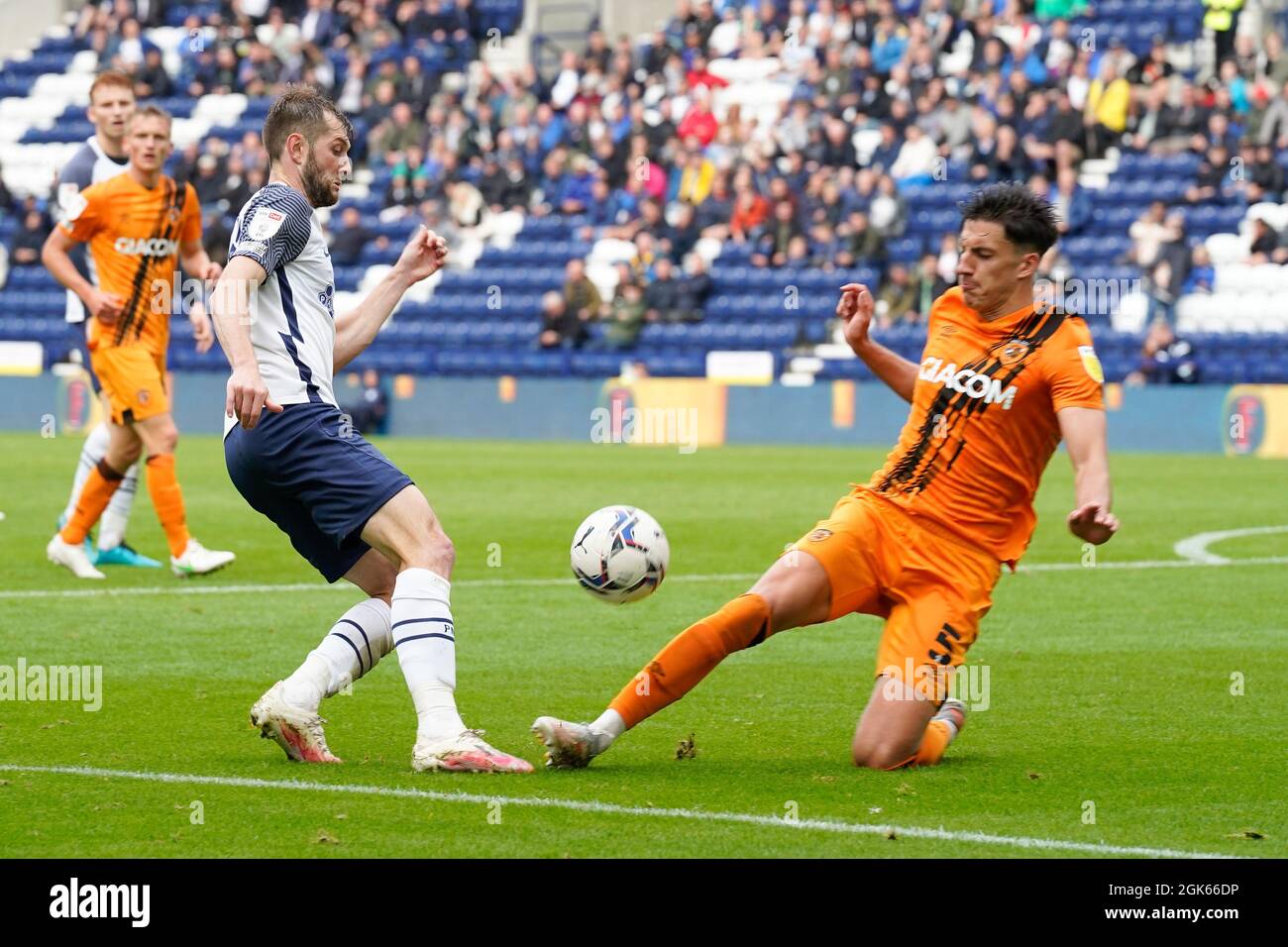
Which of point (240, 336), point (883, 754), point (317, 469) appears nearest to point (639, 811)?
point (883, 754)

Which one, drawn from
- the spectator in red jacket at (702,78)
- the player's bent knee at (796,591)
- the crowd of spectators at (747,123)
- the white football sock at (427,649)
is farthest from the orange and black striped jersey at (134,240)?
the spectator in red jacket at (702,78)

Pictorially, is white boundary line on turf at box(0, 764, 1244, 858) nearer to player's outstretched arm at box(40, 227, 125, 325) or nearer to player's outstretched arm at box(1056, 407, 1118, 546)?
player's outstretched arm at box(1056, 407, 1118, 546)

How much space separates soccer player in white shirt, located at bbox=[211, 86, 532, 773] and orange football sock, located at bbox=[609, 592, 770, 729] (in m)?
0.39

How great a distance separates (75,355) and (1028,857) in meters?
28.2

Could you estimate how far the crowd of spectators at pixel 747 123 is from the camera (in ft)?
88.3

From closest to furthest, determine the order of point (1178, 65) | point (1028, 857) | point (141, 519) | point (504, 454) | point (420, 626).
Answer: point (1028, 857) → point (420, 626) → point (141, 519) → point (504, 454) → point (1178, 65)

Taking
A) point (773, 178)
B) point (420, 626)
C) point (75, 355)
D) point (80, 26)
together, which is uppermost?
point (80, 26)

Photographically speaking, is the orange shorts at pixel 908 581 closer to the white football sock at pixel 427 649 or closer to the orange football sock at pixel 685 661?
the orange football sock at pixel 685 661

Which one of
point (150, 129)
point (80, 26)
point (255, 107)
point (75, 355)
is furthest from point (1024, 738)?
point (80, 26)

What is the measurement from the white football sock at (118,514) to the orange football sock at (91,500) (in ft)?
1.60

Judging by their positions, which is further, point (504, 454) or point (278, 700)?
point (504, 454)

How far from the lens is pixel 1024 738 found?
6961 mm

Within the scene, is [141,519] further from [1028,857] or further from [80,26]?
[80,26]

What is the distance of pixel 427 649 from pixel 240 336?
3.55ft
